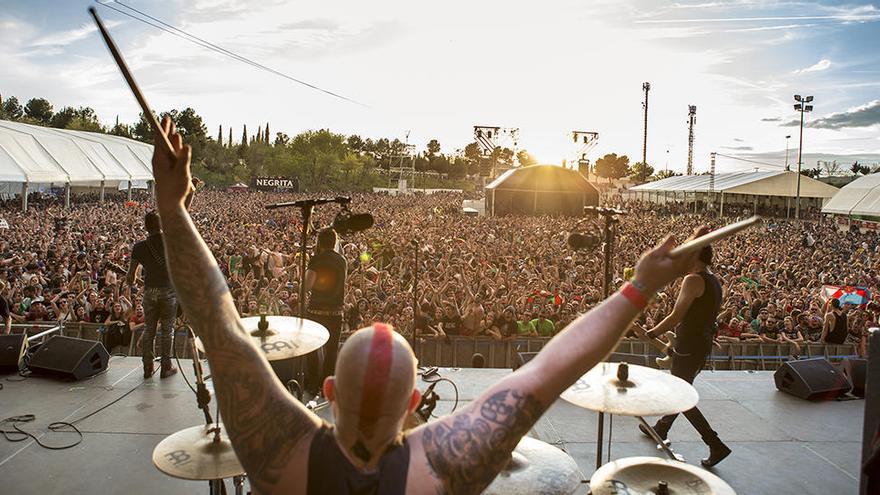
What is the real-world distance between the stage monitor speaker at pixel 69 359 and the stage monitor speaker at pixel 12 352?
0.52ft

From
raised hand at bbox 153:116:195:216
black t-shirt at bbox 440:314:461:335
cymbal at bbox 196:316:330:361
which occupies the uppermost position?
raised hand at bbox 153:116:195:216

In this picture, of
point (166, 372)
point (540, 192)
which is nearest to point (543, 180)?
point (540, 192)

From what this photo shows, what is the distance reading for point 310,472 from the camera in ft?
3.94

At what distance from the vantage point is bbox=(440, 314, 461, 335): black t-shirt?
8.66 meters

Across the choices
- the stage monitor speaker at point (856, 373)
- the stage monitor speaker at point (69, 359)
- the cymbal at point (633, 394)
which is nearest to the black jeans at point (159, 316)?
the stage monitor speaker at point (69, 359)

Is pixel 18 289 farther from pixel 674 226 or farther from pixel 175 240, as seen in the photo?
pixel 674 226

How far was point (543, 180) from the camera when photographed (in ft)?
123

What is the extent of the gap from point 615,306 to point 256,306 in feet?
27.6

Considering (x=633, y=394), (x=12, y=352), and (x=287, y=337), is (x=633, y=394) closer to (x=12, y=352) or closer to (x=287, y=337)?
(x=287, y=337)

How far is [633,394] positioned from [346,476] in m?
2.45

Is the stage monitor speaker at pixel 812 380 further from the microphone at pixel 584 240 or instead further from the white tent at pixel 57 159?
the white tent at pixel 57 159

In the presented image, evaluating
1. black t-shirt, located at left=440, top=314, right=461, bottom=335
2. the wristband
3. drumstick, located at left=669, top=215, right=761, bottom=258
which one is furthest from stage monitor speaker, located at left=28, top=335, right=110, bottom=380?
drumstick, located at left=669, top=215, right=761, bottom=258

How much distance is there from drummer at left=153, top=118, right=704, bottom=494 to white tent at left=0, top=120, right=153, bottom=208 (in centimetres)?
2516

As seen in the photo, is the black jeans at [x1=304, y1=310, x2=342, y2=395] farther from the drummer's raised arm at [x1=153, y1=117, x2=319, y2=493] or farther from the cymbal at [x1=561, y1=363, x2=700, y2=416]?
the drummer's raised arm at [x1=153, y1=117, x2=319, y2=493]
